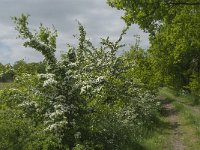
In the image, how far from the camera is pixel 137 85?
25297 millimetres

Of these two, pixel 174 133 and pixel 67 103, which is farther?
pixel 174 133

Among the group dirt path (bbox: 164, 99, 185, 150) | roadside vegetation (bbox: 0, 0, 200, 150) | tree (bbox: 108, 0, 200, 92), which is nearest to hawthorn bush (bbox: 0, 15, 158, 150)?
roadside vegetation (bbox: 0, 0, 200, 150)

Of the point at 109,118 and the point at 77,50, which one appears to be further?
the point at 77,50

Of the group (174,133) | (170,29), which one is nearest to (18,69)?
(174,133)

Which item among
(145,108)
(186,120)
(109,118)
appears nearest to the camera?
(109,118)

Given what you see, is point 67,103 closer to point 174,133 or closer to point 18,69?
point 18,69

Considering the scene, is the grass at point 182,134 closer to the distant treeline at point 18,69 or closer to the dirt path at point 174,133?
the dirt path at point 174,133

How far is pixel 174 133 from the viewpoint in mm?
21438

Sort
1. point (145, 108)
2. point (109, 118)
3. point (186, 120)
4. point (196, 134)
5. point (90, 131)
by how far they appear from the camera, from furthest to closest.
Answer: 1. point (186, 120)
2. point (145, 108)
3. point (196, 134)
4. point (109, 118)
5. point (90, 131)

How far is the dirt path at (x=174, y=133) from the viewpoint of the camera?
60.2 feet

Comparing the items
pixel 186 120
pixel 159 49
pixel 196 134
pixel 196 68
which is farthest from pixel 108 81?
pixel 196 68

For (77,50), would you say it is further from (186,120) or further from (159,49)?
(159,49)

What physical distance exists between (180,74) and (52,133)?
2863cm

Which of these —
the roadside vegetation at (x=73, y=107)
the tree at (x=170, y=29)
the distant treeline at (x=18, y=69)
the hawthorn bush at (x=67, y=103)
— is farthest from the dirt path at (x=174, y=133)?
the distant treeline at (x=18, y=69)
